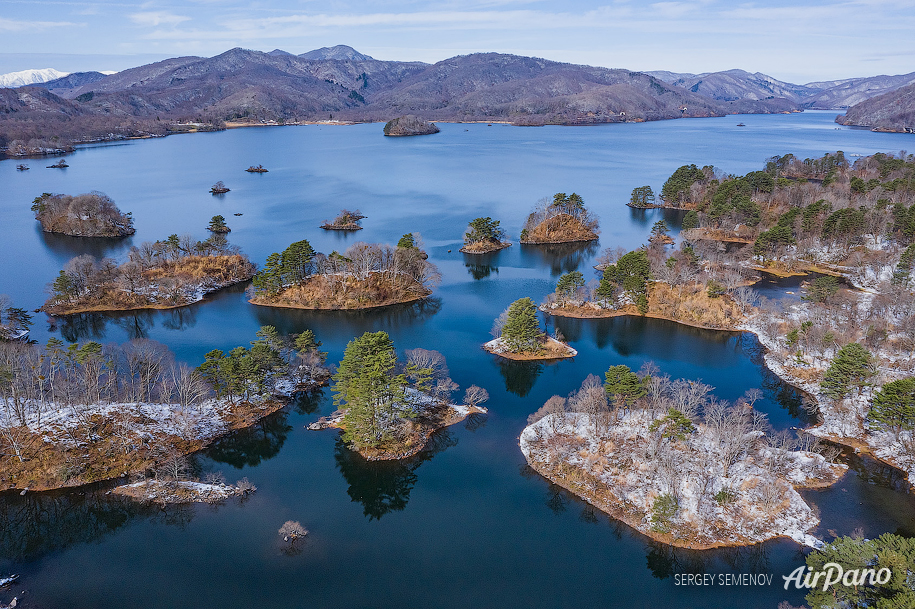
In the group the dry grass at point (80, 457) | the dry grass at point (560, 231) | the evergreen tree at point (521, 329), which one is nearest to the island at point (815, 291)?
the evergreen tree at point (521, 329)

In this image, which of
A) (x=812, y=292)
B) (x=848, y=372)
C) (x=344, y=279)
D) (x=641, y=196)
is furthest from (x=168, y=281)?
(x=641, y=196)

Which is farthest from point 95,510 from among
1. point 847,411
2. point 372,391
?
point 847,411

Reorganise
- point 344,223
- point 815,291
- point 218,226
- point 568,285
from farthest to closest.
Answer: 1. point 344,223
2. point 218,226
3. point 568,285
4. point 815,291

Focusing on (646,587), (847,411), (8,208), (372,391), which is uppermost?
(8,208)

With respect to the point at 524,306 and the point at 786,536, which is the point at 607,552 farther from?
the point at 524,306

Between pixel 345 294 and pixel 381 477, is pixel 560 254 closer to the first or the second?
pixel 345 294

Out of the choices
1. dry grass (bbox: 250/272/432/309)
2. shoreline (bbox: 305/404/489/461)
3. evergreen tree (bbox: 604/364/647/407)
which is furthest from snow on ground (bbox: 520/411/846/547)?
dry grass (bbox: 250/272/432/309)
